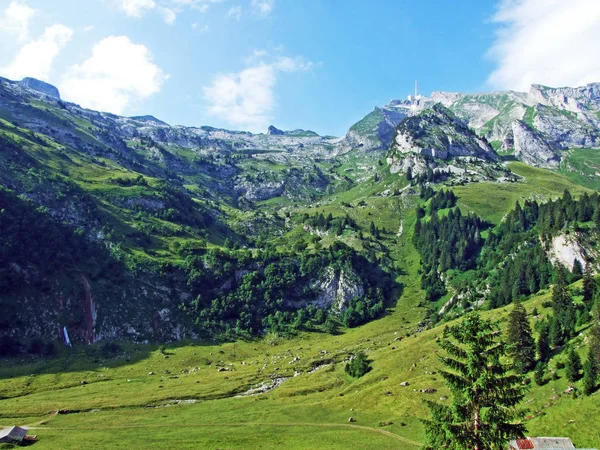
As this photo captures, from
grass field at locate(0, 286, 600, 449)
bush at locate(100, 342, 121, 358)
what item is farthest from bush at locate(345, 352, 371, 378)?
bush at locate(100, 342, 121, 358)

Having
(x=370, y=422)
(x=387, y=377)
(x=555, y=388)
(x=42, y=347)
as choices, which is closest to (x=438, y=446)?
(x=370, y=422)

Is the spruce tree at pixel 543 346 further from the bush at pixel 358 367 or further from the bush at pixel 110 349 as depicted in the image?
the bush at pixel 110 349

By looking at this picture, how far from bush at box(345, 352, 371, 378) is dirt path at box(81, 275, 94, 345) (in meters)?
89.1

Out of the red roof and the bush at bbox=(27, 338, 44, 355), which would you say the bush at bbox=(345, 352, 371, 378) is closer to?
the red roof

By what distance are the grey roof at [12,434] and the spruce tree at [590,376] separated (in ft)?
334

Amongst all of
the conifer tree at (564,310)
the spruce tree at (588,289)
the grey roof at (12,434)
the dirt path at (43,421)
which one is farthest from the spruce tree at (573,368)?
the dirt path at (43,421)

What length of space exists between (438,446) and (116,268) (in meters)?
168

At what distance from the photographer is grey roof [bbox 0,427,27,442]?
7239 centimetres

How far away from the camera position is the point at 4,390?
105 m

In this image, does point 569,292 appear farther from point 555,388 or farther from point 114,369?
point 114,369

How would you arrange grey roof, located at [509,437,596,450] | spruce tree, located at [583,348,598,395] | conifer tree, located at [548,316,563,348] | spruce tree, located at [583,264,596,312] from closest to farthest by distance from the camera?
1. grey roof, located at [509,437,596,450]
2. spruce tree, located at [583,348,598,395]
3. conifer tree, located at [548,316,563,348]
4. spruce tree, located at [583,264,596,312]

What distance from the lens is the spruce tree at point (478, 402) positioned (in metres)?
28.2

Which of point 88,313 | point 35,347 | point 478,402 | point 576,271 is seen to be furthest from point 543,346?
point 35,347

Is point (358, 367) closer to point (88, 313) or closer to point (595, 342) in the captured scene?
point (595, 342)
